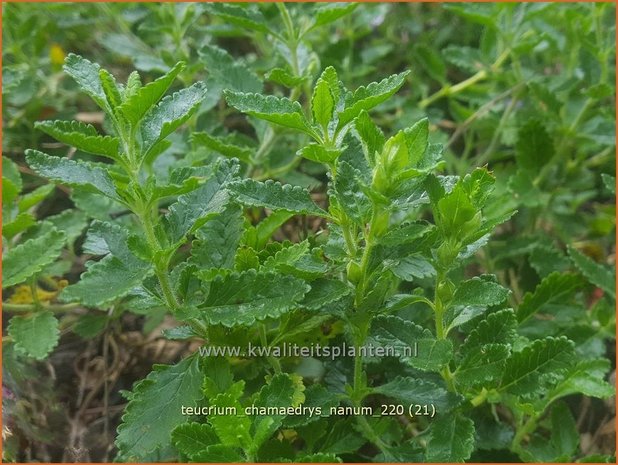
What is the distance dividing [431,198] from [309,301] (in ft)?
0.79

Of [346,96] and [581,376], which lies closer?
[346,96]

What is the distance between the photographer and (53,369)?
156 centimetres

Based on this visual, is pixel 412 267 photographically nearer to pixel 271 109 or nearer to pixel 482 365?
pixel 482 365

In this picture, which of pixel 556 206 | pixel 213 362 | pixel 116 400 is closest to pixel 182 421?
pixel 213 362

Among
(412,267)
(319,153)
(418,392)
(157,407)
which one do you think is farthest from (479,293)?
(157,407)

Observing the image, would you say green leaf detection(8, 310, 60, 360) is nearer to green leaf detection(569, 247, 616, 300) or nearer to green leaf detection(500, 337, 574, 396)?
green leaf detection(500, 337, 574, 396)

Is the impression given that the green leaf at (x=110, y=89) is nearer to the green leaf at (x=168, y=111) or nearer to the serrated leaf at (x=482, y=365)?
the green leaf at (x=168, y=111)

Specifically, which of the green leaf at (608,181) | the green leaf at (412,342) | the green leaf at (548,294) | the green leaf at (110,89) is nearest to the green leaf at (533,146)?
the green leaf at (608,181)

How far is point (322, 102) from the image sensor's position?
103cm

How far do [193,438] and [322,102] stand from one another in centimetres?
55

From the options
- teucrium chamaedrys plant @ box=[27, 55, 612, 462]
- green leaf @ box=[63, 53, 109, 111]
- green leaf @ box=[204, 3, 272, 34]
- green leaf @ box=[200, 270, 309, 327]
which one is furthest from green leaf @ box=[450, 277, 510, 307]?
green leaf @ box=[204, 3, 272, 34]

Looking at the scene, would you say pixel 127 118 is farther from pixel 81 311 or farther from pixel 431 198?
pixel 81 311

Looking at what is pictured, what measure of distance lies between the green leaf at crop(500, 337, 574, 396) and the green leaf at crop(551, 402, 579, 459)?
0.28 meters

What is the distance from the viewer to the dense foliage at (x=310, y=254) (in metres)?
1.03
